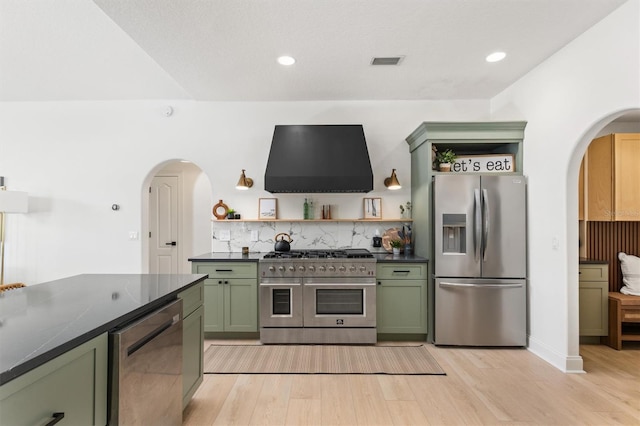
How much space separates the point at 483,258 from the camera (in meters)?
3.39

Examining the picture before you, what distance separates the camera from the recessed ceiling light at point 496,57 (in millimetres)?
2973

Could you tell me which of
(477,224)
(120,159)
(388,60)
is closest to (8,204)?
(120,159)

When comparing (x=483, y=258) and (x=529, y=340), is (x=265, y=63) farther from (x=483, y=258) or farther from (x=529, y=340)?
(x=529, y=340)

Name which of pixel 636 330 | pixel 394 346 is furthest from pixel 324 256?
pixel 636 330

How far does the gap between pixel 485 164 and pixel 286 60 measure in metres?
2.48

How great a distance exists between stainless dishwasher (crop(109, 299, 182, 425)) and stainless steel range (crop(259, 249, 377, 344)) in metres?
1.65

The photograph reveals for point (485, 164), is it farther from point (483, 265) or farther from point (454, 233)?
point (483, 265)

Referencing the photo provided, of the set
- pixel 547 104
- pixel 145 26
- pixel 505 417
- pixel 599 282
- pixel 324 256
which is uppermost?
pixel 145 26

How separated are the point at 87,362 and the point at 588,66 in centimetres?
387

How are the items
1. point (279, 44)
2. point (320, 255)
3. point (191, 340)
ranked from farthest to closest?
point (320, 255), point (279, 44), point (191, 340)

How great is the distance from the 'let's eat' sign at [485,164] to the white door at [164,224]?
15.1 feet

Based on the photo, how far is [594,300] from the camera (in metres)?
3.39

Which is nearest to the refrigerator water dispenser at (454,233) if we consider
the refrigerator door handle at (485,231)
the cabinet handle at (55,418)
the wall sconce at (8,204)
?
the refrigerator door handle at (485,231)

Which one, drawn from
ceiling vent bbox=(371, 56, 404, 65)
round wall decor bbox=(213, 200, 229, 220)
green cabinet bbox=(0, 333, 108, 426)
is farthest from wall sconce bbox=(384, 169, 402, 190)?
Answer: green cabinet bbox=(0, 333, 108, 426)
